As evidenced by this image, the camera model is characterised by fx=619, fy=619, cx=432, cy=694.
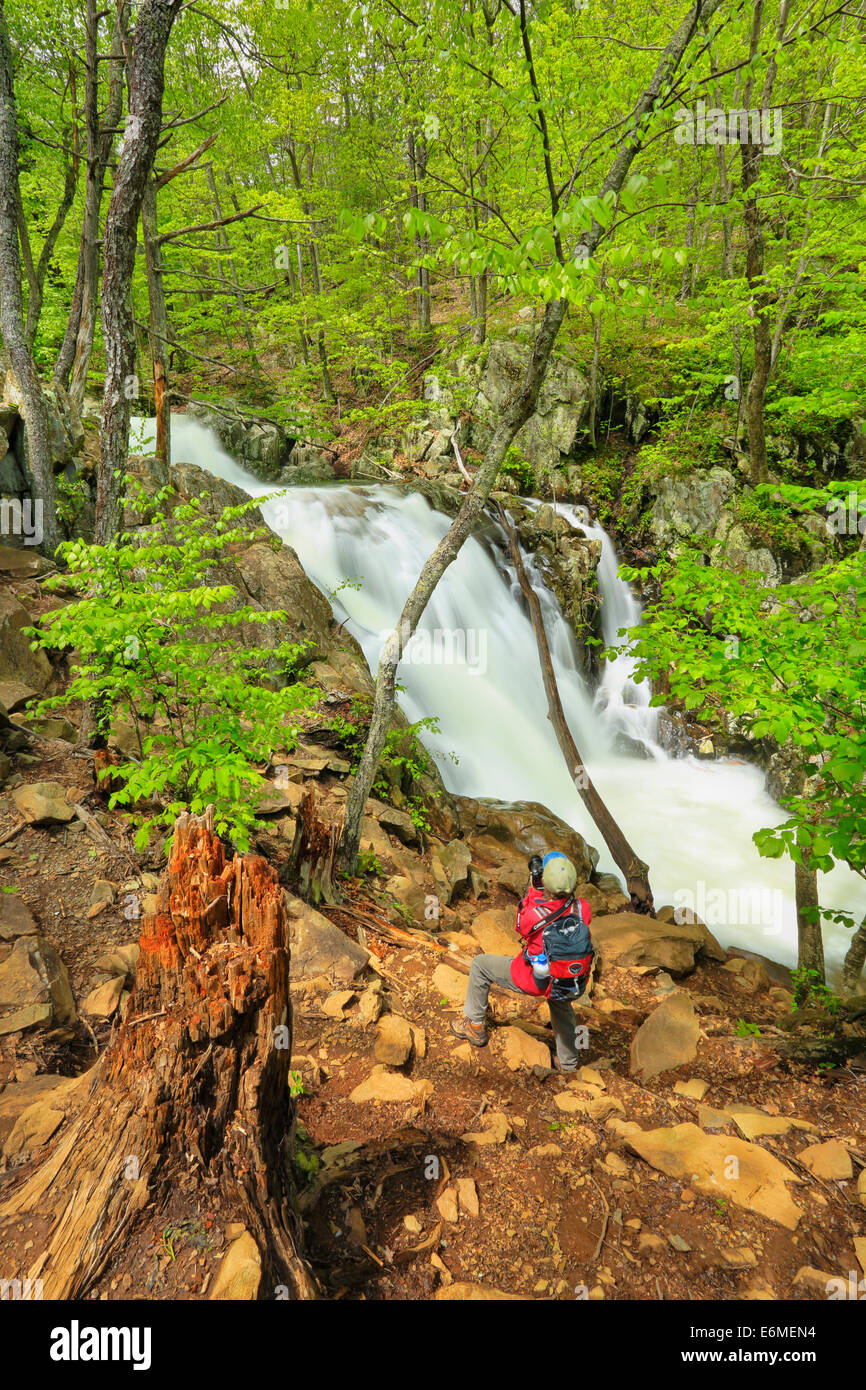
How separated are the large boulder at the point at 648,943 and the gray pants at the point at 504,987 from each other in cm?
211

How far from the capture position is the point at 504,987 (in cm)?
393

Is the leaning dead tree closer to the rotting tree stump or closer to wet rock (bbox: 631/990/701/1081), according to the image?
wet rock (bbox: 631/990/701/1081)

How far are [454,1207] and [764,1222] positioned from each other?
133 centimetres

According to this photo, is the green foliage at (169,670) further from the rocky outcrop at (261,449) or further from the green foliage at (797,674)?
the rocky outcrop at (261,449)

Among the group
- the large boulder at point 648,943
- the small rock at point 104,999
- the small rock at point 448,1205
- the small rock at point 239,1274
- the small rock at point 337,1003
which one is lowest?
the large boulder at point 648,943

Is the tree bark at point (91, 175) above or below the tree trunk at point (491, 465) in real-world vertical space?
above

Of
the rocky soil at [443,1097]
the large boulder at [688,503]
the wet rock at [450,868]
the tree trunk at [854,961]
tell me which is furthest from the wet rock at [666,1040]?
the large boulder at [688,503]

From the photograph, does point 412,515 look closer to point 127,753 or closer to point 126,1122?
point 127,753

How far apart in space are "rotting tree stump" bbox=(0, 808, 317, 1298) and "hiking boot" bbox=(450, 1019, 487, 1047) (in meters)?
1.77

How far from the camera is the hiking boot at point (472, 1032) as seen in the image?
3920 millimetres

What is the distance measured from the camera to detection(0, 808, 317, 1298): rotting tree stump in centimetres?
177

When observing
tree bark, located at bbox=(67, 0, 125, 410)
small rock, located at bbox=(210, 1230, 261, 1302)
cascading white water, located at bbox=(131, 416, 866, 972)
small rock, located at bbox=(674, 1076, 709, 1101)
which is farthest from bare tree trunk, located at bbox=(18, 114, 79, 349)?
small rock, located at bbox=(674, 1076, 709, 1101)

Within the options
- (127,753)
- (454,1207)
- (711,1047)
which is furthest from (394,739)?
(454,1207)

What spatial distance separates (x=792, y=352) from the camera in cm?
1395
